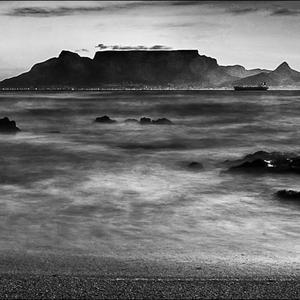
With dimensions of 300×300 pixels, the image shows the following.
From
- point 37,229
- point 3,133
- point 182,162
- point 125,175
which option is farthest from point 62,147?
point 37,229

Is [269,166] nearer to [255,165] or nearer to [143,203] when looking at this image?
[255,165]

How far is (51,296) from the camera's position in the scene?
619 cm

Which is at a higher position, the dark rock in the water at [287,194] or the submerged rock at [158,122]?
A: the submerged rock at [158,122]

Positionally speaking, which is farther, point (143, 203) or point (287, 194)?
point (287, 194)

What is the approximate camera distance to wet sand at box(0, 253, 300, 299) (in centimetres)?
629

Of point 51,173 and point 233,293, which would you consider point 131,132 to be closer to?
point 51,173

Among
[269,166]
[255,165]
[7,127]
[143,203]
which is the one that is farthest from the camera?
[7,127]

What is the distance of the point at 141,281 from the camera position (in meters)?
6.82

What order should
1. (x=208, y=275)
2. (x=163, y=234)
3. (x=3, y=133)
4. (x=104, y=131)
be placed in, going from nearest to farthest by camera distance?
(x=208, y=275), (x=163, y=234), (x=3, y=133), (x=104, y=131)

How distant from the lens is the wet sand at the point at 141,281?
6293 mm

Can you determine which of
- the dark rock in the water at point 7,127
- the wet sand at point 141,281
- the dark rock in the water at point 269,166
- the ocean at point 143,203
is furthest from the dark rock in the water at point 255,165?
the dark rock in the water at point 7,127

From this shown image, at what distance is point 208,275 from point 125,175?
1296 cm

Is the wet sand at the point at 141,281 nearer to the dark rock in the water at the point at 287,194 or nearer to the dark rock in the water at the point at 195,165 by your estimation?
the dark rock in the water at the point at 287,194

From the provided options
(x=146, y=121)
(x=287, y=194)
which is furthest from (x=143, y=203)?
(x=146, y=121)
